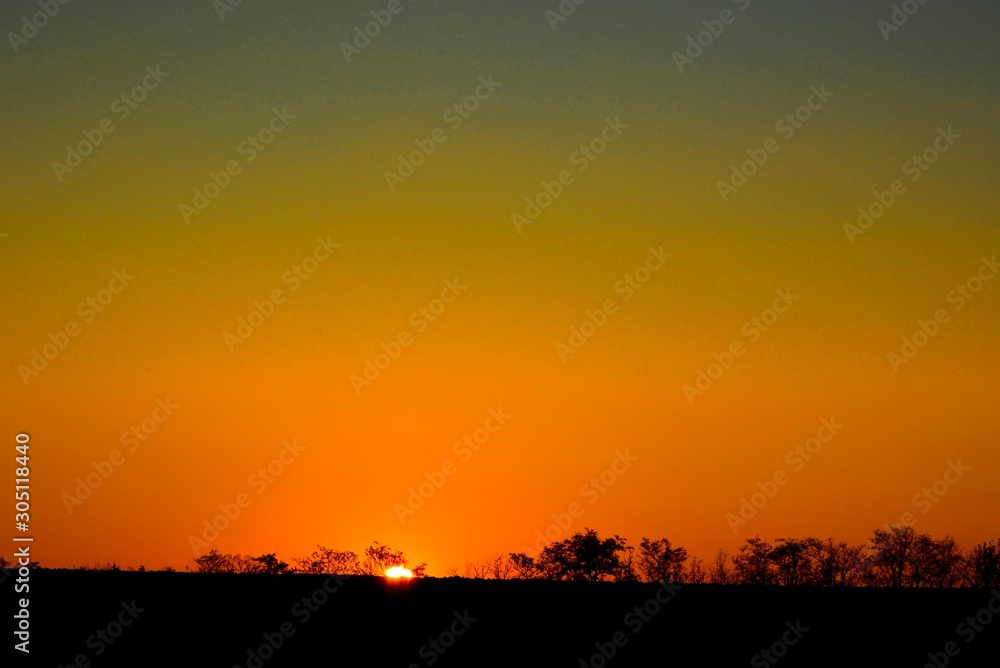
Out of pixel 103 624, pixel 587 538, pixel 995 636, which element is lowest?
pixel 995 636

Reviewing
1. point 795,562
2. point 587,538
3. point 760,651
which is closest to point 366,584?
point 760,651

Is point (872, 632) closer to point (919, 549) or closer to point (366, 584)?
point (366, 584)

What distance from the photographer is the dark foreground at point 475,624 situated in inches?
782

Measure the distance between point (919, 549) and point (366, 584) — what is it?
139 feet

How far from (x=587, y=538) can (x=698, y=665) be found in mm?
61880

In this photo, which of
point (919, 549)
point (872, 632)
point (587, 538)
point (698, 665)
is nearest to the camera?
point (698, 665)

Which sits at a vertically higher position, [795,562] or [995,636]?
[795,562]

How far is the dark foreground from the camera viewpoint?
65.2 feet

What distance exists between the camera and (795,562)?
60.4 m

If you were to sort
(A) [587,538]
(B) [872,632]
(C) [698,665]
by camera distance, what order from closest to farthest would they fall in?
1. (C) [698,665]
2. (B) [872,632]
3. (A) [587,538]

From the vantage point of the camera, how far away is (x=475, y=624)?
837 inches

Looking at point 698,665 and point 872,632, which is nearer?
point 698,665

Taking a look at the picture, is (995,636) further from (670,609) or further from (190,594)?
(190,594)

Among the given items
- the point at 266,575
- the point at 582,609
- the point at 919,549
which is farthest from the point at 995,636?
the point at 919,549
